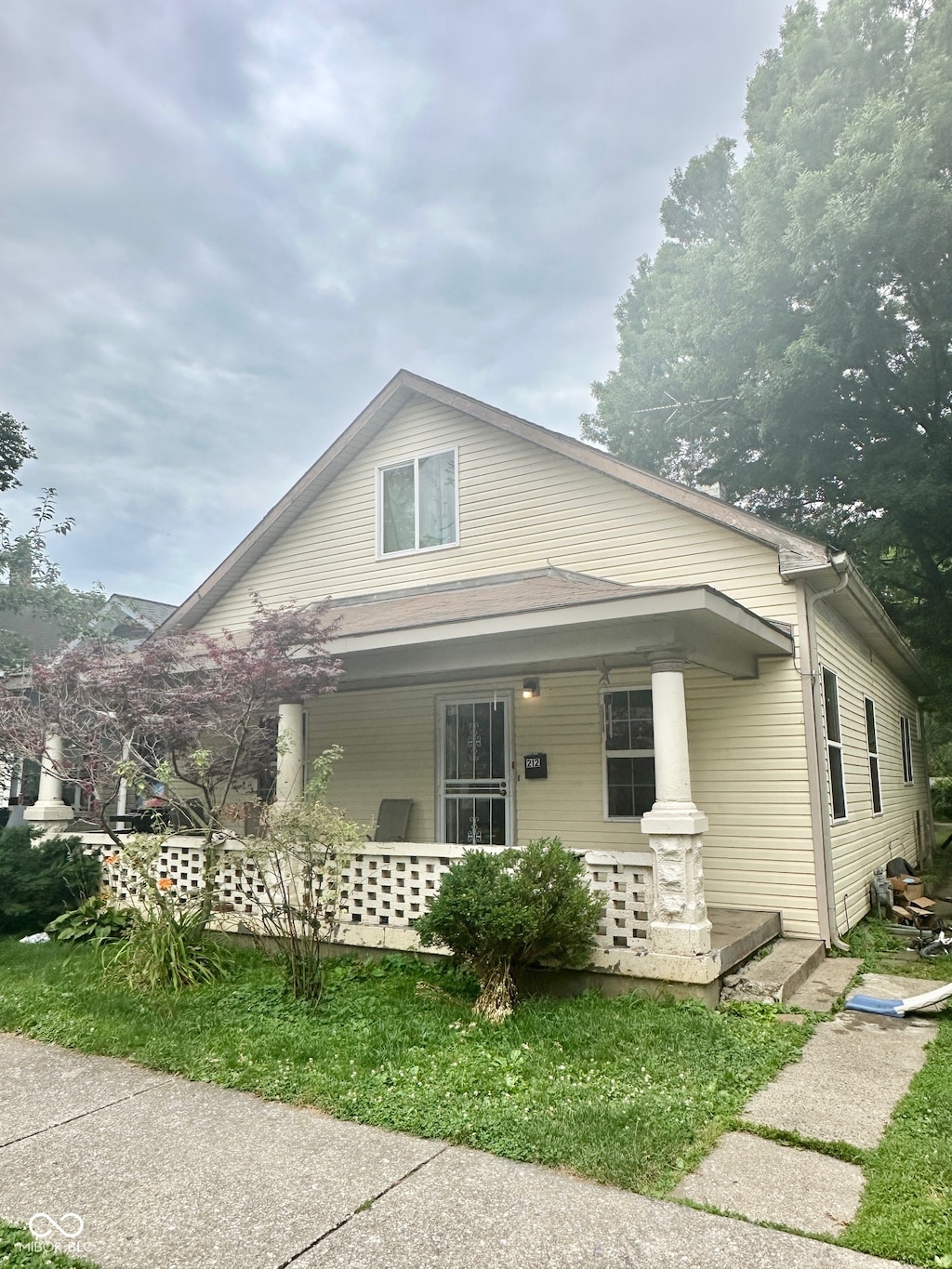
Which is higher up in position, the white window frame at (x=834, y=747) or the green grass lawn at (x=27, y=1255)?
the white window frame at (x=834, y=747)

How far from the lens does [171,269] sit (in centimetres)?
1648

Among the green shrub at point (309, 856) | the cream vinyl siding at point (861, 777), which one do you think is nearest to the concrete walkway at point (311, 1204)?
the green shrub at point (309, 856)

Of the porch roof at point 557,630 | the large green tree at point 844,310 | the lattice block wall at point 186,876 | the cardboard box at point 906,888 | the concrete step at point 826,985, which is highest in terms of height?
the large green tree at point 844,310

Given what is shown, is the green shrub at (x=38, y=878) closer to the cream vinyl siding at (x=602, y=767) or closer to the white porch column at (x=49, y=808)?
the white porch column at (x=49, y=808)

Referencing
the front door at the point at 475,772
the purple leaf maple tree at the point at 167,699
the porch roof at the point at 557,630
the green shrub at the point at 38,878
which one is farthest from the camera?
the front door at the point at 475,772

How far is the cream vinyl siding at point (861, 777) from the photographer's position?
309 inches

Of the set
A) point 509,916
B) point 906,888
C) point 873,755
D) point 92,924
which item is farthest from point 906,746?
point 92,924

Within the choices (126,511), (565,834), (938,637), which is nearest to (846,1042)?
(565,834)

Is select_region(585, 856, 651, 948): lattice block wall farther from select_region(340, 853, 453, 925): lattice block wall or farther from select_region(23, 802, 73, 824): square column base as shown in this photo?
select_region(23, 802, 73, 824): square column base

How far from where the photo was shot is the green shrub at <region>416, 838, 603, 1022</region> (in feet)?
16.3

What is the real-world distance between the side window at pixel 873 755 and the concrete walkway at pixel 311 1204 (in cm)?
829

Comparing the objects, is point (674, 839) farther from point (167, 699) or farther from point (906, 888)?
point (906, 888)

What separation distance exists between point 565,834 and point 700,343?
12.0 m

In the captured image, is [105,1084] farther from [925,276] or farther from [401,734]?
[925,276]
